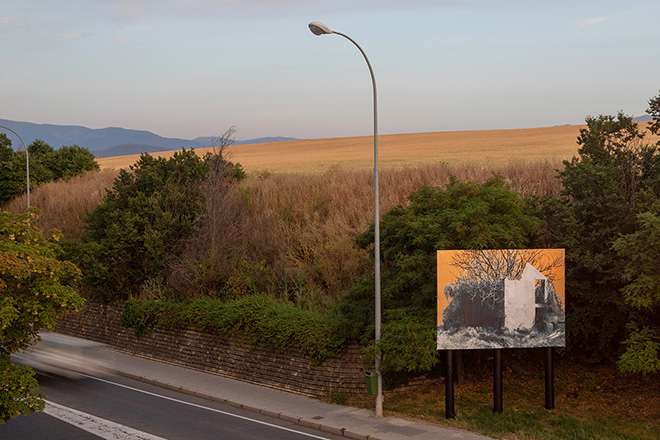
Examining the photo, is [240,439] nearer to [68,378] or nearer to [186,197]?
[68,378]

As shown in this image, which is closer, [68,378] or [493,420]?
[493,420]

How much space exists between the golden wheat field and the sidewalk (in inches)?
777

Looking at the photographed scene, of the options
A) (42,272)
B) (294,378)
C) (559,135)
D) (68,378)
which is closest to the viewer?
(42,272)

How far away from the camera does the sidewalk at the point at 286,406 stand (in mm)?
14211

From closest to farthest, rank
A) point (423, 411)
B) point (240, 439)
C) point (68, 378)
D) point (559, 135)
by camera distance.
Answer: point (240, 439), point (423, 411), point (68, 378), point (559, 135)

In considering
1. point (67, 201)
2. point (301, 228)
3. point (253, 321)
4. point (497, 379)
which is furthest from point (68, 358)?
point (67, 201)

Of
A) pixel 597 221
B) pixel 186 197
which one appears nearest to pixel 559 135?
pixel 186 197

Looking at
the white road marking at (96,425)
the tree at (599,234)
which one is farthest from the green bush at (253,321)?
the tree at (599,234)

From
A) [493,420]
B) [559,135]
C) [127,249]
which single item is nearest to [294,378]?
[493,420]

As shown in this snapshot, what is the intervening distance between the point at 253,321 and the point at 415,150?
1768 inches

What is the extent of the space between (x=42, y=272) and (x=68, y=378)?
36.2 feet

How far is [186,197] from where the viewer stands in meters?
29.4

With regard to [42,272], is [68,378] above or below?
below

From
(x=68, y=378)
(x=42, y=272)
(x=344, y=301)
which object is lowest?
(x=68, y=378)
